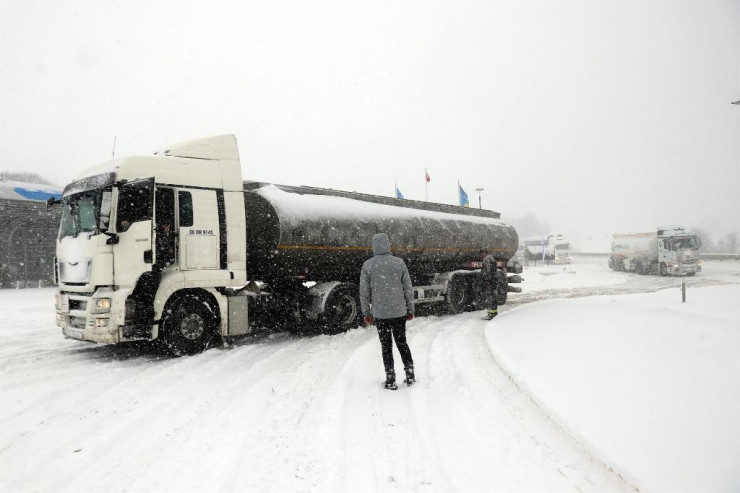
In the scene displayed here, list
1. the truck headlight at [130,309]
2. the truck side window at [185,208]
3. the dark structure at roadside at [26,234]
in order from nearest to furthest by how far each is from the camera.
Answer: the truck headlight at [130,309]
the truck side window at [185,208]
the dark structure at roadside at [26,234]

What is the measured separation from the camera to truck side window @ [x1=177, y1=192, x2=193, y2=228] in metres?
7.72

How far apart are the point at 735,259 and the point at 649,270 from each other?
77.3 ft

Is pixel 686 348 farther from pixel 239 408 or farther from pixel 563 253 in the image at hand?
pixel 563 253

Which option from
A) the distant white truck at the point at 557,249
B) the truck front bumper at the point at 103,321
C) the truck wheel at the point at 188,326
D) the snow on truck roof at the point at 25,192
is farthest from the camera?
the distant white truck at the point at 557,249

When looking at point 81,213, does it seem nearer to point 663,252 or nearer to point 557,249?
point 663,252

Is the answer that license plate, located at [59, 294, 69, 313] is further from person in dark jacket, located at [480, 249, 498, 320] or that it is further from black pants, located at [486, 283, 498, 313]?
black pants, located at [486, 283, 498, 313]

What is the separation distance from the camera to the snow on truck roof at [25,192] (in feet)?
61.8

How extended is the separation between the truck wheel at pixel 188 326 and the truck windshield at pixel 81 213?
180 centimetres

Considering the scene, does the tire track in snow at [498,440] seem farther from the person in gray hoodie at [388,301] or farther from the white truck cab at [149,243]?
the white truck cab at [149,243]

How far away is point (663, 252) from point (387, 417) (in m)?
32.9

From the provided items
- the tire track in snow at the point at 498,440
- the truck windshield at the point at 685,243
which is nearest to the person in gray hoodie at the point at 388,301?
the tire track in snow at the point at 498,440

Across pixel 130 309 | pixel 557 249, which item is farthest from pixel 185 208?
pixel 557 249

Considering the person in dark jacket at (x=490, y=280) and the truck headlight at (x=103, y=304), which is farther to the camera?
the person in dark jacket at (x=490, y=280)

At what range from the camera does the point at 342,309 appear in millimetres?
10234
